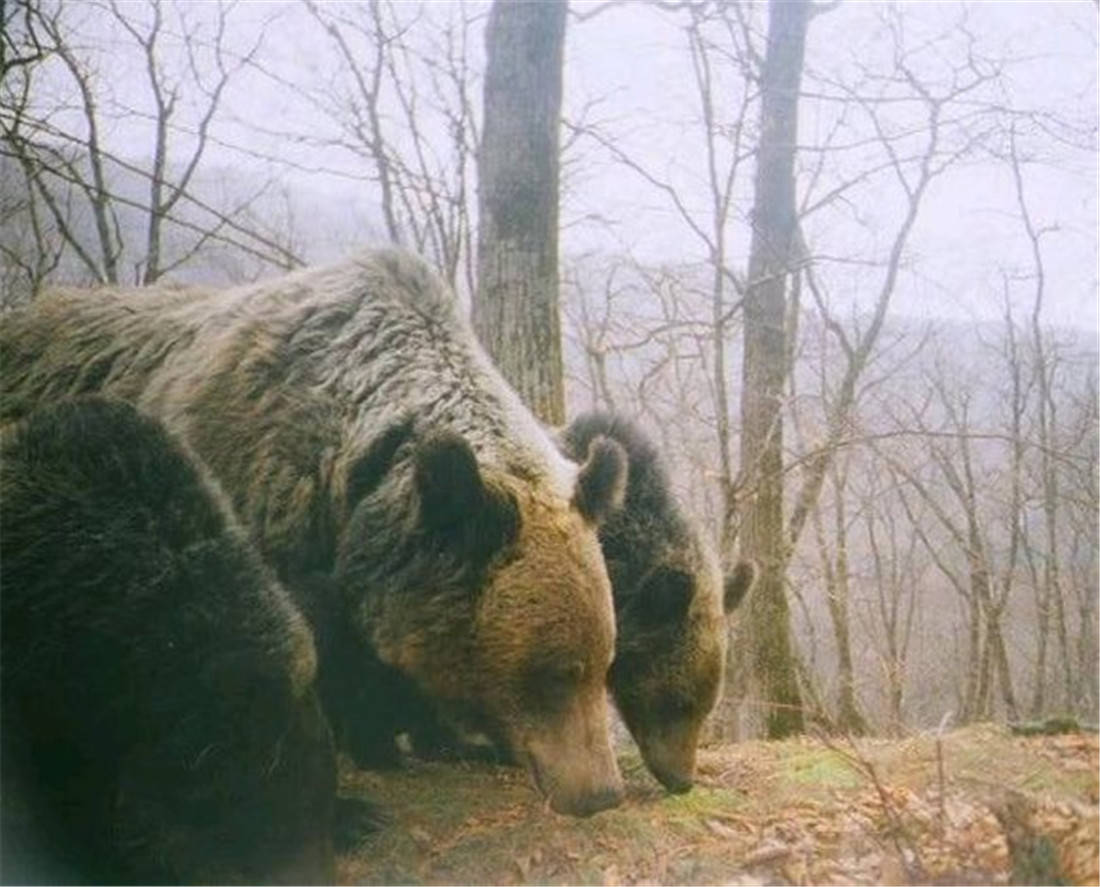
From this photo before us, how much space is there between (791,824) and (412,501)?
1.52 m

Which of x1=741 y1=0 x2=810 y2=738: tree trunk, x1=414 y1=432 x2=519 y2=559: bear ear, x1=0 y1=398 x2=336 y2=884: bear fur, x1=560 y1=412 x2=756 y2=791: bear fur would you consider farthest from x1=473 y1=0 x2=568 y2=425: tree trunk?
x1=0 y1=398 x2=336 y2=884: bear fur

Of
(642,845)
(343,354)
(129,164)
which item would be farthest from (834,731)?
(129,164)

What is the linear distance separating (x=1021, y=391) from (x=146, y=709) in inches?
188

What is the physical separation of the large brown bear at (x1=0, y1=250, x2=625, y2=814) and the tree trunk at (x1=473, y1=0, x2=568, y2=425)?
101 cm

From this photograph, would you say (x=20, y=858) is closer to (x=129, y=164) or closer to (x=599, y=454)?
(x=599, y=454)

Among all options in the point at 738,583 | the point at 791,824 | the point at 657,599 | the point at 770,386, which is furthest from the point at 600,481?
the point at 770,386

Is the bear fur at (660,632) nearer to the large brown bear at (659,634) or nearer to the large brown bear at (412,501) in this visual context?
the large brown bear at (659,634)

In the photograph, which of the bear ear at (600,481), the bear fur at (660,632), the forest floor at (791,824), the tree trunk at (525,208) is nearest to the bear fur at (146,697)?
the forest floor at (791,824)

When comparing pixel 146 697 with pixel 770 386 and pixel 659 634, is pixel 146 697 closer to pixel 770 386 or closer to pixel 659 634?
pixel 659 634

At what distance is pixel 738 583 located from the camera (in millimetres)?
4461

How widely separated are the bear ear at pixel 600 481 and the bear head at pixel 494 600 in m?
0.01

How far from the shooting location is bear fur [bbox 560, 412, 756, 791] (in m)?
4.05

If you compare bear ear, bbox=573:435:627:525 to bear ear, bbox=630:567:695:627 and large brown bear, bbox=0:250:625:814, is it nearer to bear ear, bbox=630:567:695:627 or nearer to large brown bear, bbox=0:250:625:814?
large brown bear, bbox=0:250:625:814

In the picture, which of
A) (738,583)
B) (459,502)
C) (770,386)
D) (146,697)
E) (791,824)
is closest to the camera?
(146,697)
